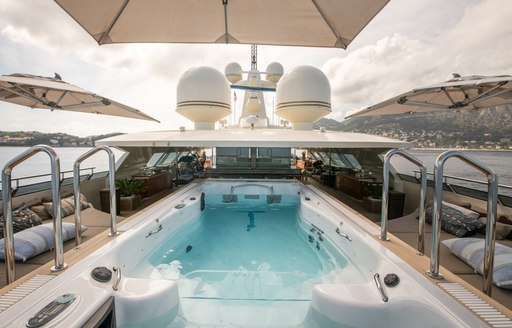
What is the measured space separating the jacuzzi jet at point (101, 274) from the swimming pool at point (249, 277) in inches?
1.4

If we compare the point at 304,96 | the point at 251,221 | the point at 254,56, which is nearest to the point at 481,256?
the point at 251,221

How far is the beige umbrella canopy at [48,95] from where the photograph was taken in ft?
12.3

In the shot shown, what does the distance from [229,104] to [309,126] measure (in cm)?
275

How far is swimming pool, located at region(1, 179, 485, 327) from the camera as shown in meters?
1.87

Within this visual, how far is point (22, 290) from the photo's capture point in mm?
1743

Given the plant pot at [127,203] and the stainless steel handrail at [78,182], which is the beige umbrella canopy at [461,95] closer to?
the stainless steel handrail at [78,182]

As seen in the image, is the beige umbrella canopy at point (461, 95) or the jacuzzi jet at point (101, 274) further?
the beige umbrella canopy at point (461, 95)

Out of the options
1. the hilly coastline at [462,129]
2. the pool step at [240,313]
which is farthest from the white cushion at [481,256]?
the hilly coastline at [462,129]

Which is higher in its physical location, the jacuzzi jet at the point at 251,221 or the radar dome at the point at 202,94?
the radar dome at the point at 202,94

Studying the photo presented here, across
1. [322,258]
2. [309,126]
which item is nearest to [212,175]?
[309,126]

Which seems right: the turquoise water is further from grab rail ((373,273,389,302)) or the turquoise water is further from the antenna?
the antenna

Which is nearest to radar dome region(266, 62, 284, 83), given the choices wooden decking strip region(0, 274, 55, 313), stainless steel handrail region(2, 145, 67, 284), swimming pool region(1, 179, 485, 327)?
swimming pool region(1, 179, 485, 327)

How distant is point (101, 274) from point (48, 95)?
4.84 metres

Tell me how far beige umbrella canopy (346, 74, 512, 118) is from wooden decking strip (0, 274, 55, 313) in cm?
564
